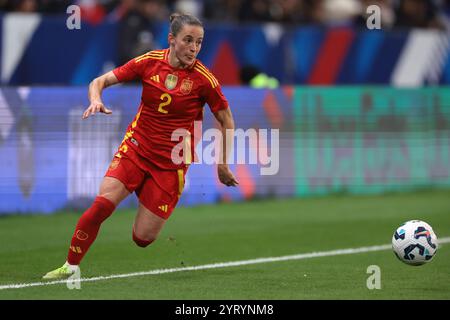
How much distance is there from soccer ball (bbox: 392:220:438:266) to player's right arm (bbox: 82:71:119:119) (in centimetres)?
300

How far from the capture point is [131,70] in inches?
377

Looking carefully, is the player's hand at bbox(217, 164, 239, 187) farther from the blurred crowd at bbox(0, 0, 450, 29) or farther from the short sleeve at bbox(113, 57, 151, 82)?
the blurred crowd at bbox(0, 0, 450, 29)

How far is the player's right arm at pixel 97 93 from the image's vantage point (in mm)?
8797

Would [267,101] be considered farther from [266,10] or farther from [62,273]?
[62,273]

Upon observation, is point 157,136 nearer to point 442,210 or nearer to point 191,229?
point 191,229

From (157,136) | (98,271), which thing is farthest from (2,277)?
(157,136)

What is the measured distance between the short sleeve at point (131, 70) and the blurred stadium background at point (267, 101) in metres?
2.66

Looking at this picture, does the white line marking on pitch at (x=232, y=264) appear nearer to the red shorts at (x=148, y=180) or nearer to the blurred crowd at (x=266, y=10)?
the red shorts at (x=148, y=180)

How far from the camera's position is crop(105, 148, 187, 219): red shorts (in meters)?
9.54

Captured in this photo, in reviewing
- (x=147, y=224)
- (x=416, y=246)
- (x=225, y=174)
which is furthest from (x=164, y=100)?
(x=416, y=246)

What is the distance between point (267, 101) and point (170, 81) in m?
7.29

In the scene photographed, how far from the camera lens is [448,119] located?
18.2 meters
